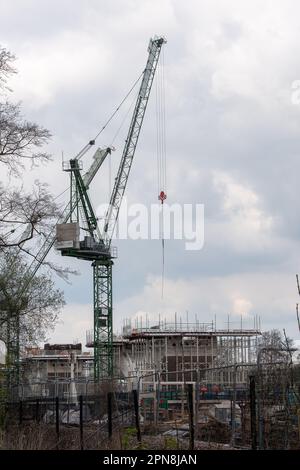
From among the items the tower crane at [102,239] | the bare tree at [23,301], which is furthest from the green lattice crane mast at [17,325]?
the tower crane at [102,239]

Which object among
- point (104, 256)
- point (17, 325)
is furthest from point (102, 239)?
point (17, 325)

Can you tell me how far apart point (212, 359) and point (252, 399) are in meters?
92.3

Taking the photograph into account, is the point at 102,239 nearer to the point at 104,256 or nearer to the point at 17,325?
the point at 104,256

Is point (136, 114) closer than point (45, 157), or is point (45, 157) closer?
point (45, 157)

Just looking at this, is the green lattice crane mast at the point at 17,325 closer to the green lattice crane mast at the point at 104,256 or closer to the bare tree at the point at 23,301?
the bare tree at the point at 23,301

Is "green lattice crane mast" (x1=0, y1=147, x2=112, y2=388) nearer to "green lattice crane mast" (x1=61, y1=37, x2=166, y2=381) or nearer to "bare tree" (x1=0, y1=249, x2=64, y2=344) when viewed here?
"bare tree" (x1=0, y1=249, x2=64, y2=344)

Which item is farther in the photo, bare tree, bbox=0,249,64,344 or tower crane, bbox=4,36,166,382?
tower crane, bbox=4,36,166,382

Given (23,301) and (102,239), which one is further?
(102,239)

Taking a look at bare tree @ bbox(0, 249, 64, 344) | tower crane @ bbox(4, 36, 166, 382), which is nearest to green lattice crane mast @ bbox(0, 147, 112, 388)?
bare tree @ bbox(0, 249, 64, 344)

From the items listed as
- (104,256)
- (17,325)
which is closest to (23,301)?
(17,325)

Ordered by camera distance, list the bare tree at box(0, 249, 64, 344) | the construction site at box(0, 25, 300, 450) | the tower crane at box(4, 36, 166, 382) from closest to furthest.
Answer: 1. the construction site at box(0, 25, 300, 450)
2. the bare tree at box(0, 249, 64, 344)
3. the tower crane at box(4, 36, 166, 382)

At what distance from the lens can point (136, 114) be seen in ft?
339
